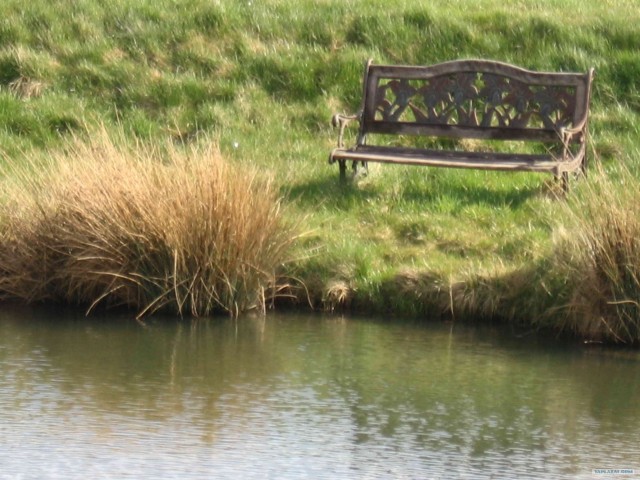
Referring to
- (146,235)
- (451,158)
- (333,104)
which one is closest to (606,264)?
(451,158)

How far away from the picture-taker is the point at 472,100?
1238 centimetres

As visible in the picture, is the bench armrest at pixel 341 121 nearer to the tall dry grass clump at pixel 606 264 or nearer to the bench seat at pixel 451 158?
the bench seat at pixel 451 158

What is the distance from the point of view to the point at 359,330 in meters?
9.77

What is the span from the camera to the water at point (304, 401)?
6.93m

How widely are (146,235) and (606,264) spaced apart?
299cm

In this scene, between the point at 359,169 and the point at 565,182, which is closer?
the point at 565,182

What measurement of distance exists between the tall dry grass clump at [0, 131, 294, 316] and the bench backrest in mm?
2520

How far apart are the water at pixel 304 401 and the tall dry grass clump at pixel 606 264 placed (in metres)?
Result: 0.18

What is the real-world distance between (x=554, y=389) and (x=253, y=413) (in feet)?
6.07

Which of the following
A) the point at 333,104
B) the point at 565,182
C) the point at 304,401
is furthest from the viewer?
the point at 333,104

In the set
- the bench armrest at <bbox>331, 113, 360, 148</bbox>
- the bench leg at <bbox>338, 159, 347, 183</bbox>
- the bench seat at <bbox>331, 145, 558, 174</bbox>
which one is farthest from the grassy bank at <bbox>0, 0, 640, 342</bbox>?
the bench armrest at <bbox>331, 113, 360, 148</bbox>

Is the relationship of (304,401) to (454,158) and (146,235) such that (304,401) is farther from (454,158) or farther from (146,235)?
(454,158)

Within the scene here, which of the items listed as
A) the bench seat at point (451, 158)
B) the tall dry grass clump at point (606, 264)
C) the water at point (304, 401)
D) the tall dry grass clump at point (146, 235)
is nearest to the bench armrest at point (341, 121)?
the bench seat at point (451, 158)

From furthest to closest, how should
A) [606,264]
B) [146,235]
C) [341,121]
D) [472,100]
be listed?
[472,100] < [341,121] < [146,235] < [606,264]
